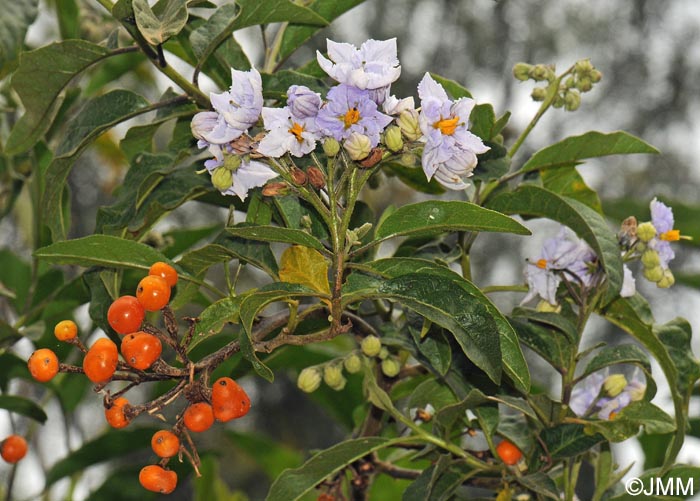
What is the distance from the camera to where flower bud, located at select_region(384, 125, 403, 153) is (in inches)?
33.8

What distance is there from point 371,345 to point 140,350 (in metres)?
0.33

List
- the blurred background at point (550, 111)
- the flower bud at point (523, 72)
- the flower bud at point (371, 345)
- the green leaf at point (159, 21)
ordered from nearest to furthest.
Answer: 1. the green leaf at point (159, 21)
2. the flower bud at point (371, 345)
3. the flower bud at point (523, 72)
4. the blurred background at point (550, 111)

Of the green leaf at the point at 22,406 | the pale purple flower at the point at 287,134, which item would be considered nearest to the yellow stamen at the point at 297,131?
the pale purple flower at the point at 287,134

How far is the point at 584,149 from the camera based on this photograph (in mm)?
1148

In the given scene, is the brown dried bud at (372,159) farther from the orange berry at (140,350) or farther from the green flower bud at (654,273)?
the green flower bud at (654,273)

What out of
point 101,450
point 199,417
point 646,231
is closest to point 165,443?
point 199,417

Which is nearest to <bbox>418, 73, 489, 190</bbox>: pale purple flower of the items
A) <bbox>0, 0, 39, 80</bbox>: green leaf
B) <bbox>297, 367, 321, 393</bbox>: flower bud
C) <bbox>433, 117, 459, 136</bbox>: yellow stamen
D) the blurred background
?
<bbox>433, 117, 459, 136</bbox>: yellow stamen

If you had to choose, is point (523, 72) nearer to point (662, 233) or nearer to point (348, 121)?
point (662, 233)

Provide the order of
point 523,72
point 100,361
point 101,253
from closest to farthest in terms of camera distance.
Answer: point 100,361 < point 101,253 < point 523,72

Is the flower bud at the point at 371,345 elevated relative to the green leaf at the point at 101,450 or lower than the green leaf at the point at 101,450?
elevated

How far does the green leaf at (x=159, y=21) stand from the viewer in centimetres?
96

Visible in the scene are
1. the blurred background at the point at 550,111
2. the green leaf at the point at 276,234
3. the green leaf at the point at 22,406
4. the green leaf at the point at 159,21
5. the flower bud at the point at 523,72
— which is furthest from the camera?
the blurred background at the point at 550,111

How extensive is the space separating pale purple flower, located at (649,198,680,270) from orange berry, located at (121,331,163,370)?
61 cm

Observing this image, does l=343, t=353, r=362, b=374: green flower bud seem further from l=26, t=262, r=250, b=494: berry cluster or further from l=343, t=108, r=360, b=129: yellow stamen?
l=343, t=108, r=360, b=129: yellow stamen
